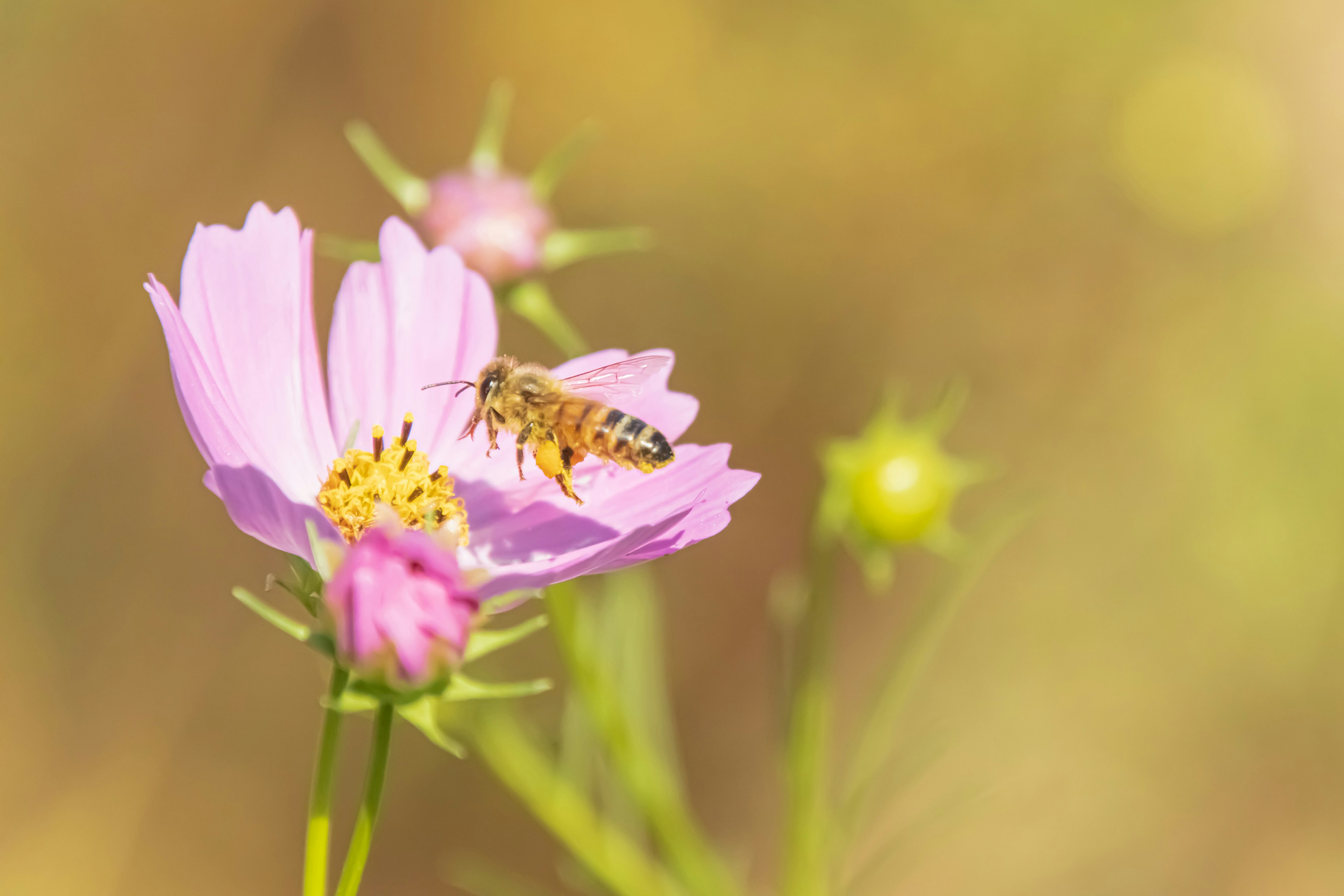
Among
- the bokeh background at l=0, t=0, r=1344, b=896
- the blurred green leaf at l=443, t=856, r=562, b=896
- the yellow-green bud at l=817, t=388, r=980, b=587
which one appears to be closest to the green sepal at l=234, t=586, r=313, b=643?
the yellow-green bud at l=817, t=388, r=980, b=587

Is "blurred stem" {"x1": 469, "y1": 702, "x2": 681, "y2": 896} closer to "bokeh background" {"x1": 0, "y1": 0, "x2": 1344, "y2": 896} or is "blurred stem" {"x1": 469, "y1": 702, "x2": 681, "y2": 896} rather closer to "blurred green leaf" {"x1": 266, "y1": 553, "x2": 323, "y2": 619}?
"blurred green leaf" {"x1": 266, "y1": 553, "x2": 323, "y2": 619}

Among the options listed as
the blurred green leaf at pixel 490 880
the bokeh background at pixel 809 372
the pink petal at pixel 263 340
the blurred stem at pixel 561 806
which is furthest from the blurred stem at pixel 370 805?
the bokeh background at pixel 809 372

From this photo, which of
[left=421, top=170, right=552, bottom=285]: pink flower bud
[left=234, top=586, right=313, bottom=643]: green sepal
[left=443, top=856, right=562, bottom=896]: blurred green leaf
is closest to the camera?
[left=234, top=586, right=313, bottom=643]: green sepal

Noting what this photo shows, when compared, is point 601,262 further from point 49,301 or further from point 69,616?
point 69,616

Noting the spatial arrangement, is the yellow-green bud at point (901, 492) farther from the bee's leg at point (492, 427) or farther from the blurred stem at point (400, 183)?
the blurred stem at point (400, 183)

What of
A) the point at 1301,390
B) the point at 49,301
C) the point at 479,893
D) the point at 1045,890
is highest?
the point at 1301,390

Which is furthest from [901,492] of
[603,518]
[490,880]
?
[490,880]

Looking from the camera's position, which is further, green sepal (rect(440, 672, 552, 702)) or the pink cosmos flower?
the pink cosmos flower

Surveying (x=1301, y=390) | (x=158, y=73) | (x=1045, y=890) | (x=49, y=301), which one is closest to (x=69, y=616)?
(x=49, y=301)
